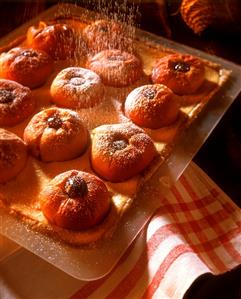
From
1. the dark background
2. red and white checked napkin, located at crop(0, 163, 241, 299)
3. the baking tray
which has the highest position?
the dark background

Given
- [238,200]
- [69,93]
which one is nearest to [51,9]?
[69,93]

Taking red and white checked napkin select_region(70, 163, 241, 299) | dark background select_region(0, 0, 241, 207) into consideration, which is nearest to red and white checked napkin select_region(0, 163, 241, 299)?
red and white checked napkin select_region(70, 163, 241, 299)

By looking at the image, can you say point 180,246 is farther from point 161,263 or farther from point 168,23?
point 168,23

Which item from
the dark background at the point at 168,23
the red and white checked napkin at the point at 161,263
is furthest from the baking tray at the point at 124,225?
the dark background at the point at 168,23

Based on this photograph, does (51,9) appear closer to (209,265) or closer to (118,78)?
(118,78)

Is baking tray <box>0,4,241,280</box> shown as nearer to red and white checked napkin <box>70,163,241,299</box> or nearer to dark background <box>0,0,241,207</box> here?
red and white checked napkin <box>70,163,241,299</box>

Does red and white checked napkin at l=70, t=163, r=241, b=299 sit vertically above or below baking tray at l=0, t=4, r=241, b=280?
below

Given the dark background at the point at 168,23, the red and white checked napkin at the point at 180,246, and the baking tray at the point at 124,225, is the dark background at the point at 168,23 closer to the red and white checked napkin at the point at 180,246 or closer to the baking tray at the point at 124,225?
the baking tray at the point at 124,225
